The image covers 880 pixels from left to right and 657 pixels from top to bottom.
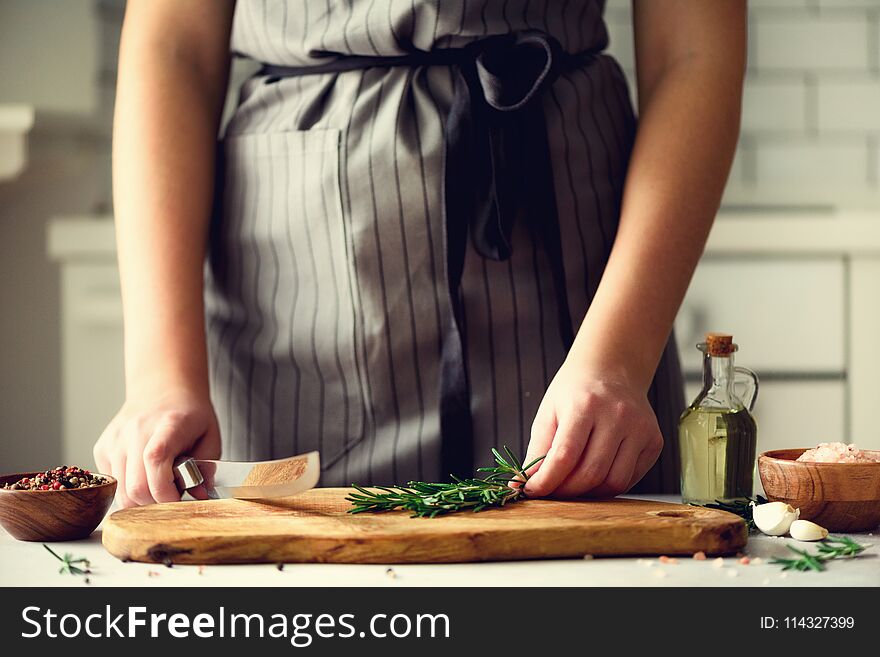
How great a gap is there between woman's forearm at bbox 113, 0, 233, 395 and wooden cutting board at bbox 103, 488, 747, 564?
23 centimetres

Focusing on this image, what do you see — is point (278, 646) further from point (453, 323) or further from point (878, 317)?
point (878, 317)

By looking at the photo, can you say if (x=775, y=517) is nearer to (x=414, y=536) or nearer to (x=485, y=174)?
(x=414, y=536)

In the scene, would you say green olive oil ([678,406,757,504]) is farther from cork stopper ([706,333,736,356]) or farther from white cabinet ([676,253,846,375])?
white cabinet ([676,253,846,375])

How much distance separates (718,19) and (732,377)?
1.23 feet

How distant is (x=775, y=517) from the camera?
69cm

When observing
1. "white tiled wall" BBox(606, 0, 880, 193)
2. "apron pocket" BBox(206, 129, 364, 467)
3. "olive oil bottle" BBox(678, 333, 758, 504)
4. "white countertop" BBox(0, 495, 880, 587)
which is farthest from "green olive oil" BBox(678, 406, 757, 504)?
"white tiled wall" BBox(606, 0, 880, 193)

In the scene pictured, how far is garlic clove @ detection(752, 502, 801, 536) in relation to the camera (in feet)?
2.26

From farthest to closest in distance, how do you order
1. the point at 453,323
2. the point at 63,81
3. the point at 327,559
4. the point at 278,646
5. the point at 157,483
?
1. the point at 63,81
2. the point at 453,323
3. the point at 157,483
4. the point at 327,559
5. the point at 278,646

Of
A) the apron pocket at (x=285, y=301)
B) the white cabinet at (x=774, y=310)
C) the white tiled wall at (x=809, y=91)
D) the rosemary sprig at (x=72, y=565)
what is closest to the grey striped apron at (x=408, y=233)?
the apron pocket at (x=285, y=301)

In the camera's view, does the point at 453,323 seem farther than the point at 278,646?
Yes

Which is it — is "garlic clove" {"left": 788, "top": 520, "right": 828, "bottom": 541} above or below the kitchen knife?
below

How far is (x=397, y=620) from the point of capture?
534 millimetres

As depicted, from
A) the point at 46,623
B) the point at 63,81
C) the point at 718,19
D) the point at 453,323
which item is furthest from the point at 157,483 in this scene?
the point at 63,81

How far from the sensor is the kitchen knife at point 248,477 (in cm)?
71
